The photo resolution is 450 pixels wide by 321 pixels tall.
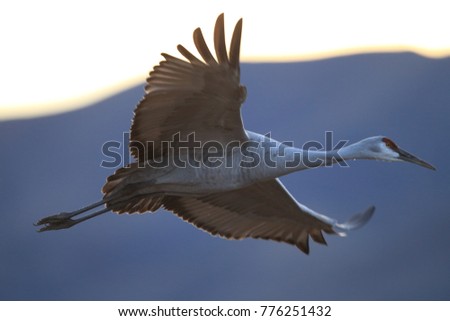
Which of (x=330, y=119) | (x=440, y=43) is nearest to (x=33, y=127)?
(x=330, y=119)

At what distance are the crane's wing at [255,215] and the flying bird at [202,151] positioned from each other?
0.05 ft

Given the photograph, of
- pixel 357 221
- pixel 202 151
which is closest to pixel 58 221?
pixel 202 151

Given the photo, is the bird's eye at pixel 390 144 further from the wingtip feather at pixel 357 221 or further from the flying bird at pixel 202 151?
the wingtip feather at pixel 357 221

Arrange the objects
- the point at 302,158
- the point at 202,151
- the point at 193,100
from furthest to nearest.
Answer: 1. the point at 202,151
2. the point at 302,158
3. the point at 193,100

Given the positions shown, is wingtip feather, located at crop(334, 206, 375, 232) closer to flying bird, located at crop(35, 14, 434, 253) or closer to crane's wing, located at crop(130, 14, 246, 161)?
flying bird, located at crop(35, 14, 434, 253)

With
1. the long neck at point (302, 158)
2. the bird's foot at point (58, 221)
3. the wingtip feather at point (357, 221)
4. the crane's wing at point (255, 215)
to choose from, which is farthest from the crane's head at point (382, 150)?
the bird's foot at point (58, 221)

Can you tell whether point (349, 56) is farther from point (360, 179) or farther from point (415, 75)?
point (360, 179)

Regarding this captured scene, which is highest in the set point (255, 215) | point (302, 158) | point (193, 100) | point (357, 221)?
point (193, 100)

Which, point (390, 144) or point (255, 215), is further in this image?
point (255, 215)

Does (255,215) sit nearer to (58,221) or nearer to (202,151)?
(202,151)

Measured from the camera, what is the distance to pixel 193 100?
209 inches

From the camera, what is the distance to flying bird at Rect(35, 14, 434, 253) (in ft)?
16.8
